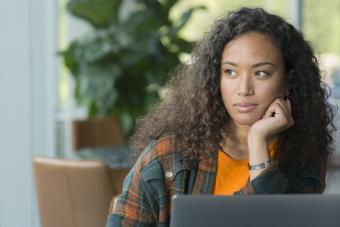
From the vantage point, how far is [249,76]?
1.52 meters

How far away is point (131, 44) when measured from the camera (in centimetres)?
437

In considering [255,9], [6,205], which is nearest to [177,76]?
[255,9]

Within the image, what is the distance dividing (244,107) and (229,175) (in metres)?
0.16

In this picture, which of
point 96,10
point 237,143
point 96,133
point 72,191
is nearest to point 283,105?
point 237,143

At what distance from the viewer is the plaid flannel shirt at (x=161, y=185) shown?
1531 millimetres

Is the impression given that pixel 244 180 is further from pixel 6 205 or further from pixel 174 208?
pixel 6 205

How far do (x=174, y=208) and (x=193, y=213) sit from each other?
0.03 meters

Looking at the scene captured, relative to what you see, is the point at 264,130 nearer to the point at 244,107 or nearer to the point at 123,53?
the point at 244,107

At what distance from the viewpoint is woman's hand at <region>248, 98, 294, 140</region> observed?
1584mm

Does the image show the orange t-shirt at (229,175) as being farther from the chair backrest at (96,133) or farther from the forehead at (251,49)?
the chair backrest at (96,133)

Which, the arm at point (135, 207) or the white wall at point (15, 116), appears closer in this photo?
the arm at point (135, 207)

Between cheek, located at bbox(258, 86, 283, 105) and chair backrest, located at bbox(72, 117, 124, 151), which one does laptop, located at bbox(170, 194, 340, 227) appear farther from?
chair backrest, located at bbox(72, 117, 124, 151)

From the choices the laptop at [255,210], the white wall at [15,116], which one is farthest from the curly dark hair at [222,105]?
the white wall at [15,116]

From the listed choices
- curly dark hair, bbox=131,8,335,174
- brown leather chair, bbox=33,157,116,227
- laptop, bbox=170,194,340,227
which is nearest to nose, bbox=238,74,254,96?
curly dark hair, bbox=131,8,335,174
